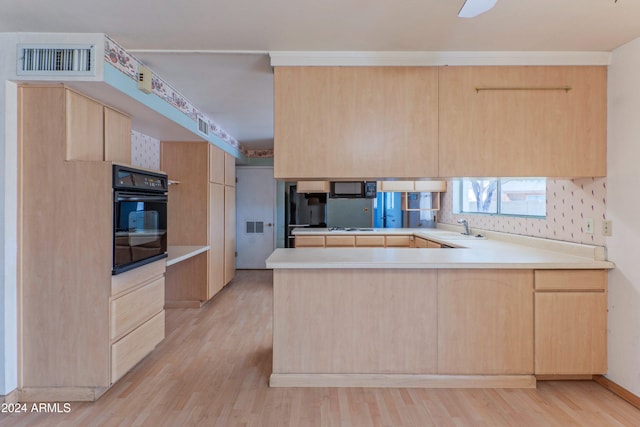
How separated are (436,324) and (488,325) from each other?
0.34 meters

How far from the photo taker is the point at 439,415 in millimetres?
2061

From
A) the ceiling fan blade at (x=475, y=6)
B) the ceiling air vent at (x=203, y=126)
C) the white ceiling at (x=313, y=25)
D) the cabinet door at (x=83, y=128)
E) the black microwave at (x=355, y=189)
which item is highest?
the white ceiling at (x=313, y=25)

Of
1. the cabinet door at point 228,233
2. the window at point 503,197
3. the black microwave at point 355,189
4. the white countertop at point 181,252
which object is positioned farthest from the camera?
the black microwave at point 355,189

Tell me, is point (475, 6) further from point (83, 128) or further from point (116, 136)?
point (116, 136)

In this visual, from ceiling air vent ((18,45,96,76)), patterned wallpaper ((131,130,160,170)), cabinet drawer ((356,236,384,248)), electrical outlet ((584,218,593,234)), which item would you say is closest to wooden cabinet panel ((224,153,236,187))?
patterned wallpaper ((131,130,160,170))

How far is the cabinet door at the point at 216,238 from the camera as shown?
4.43m

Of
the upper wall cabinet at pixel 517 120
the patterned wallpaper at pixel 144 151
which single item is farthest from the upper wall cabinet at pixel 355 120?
the patterned wallpaper at pixel 144 151

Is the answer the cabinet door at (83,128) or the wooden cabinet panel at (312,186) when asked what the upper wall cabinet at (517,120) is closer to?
the cabinet door at (83,128)

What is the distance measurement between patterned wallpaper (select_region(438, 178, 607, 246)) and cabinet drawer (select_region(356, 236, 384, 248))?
1.77 metres

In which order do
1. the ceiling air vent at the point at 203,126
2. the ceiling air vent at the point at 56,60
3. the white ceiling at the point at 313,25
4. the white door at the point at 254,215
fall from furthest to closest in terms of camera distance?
the white door at the point at 254,215 < the ceiling air vent at the point at 203,126 < the ceiling air vent at the point at 56,60 < the white ceiling at the point at 313,25

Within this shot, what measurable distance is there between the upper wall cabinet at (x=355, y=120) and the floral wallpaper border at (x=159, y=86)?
3.38 feet

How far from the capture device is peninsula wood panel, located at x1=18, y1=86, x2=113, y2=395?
223cm

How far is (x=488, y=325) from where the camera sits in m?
2.38

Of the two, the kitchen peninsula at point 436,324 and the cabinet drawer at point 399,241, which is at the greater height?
the cabinet drawer at point 399,241
